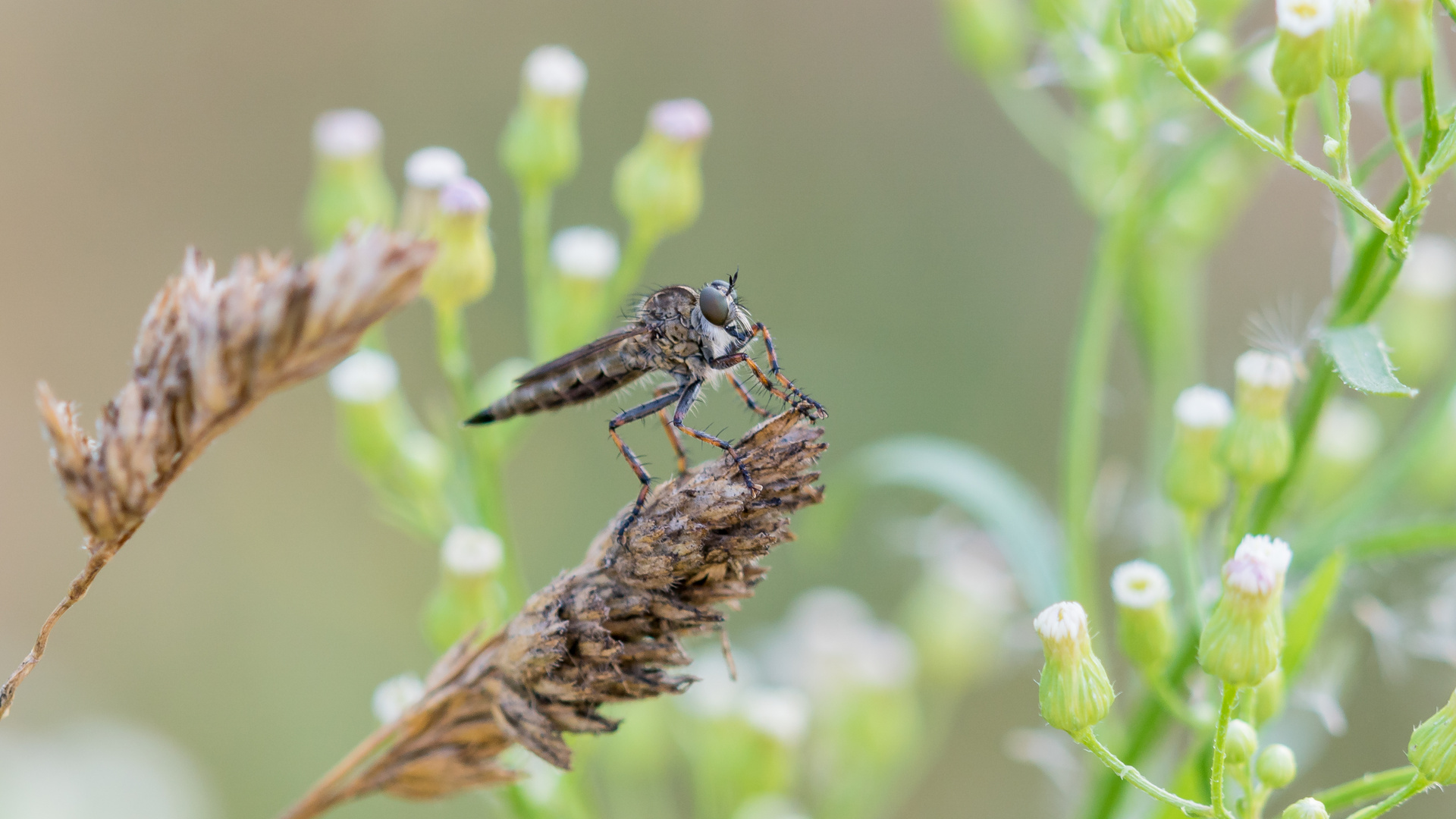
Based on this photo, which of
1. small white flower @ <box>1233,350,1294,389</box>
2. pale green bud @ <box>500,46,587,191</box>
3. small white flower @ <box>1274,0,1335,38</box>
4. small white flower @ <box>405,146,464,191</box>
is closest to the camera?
small white flower @ <box>1274,0,1335,38</box>

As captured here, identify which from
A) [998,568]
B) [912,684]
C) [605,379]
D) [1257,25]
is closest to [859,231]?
[1257,25]

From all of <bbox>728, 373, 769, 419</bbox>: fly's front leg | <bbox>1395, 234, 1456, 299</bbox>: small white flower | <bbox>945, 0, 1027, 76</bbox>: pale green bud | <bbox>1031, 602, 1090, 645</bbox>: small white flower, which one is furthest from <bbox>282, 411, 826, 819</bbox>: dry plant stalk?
<bbox>1395, 234, 1456, 299</bbox>: small white flower

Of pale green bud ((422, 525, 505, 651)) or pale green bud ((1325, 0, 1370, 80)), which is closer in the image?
pale green bud ((1325, 0, 1370, 80))

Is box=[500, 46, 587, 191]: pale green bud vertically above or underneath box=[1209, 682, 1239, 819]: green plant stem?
above

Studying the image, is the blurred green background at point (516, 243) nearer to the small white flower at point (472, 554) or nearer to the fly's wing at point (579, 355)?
the fly's wing at point (579, 355)

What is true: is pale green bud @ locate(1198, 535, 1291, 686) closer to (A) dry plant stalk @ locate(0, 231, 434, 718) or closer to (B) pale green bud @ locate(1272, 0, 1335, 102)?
(B) pale green bud @ locate(1272, 0, 1335, 102)

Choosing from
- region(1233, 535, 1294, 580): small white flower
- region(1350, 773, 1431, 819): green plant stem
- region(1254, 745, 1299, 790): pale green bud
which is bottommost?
region(1350, 773, 1431, 819): green plant stem

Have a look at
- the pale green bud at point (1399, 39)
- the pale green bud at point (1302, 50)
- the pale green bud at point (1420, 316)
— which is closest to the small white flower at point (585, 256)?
the pale green bud at point (1302, 50)
